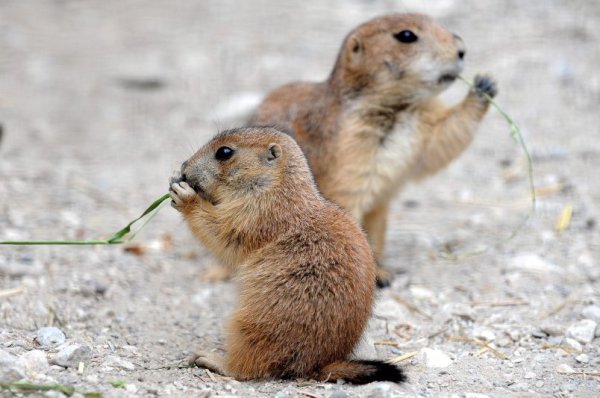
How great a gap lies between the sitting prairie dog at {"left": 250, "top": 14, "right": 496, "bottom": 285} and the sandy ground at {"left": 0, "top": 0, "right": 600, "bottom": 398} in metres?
0.72

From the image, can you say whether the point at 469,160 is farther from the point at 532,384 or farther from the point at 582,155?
the point at 532,384

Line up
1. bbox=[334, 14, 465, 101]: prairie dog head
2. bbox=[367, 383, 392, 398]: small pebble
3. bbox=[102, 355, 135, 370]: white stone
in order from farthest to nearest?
bbox=[334, 14, 465, 101]: prairie dog head, bbox=[102, 355, 135, 370]: white stone, bbox=[367, 383, 392, 398]: small pebble

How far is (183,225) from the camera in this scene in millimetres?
7070

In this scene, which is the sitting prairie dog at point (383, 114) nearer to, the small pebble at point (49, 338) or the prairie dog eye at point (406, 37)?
the prairie dog eye at point (406, 37)

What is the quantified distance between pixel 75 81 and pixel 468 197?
479 centimetres

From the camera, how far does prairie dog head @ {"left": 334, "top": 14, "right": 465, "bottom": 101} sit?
5.75 m

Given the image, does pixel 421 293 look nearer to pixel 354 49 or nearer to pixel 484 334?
pixel 484 334

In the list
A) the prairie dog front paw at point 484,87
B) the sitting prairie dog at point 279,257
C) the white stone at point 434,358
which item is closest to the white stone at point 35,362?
the sitting prairie dog at point 279,257

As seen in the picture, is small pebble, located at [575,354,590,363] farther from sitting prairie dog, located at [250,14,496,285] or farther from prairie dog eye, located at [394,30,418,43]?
prairie dog eye, located at [394,30,418,43]

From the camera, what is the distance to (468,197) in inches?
288

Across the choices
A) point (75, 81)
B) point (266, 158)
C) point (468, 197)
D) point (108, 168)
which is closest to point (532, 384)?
point (266, 158)

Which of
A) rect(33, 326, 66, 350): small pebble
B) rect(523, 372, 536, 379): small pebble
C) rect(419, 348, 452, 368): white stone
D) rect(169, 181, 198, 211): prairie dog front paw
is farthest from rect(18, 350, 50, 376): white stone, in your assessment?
rect(523, 372, 536, 379): small pebble

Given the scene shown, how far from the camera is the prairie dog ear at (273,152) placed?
4.51 metres

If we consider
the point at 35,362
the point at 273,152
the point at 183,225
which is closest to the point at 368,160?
the point at 273,152
